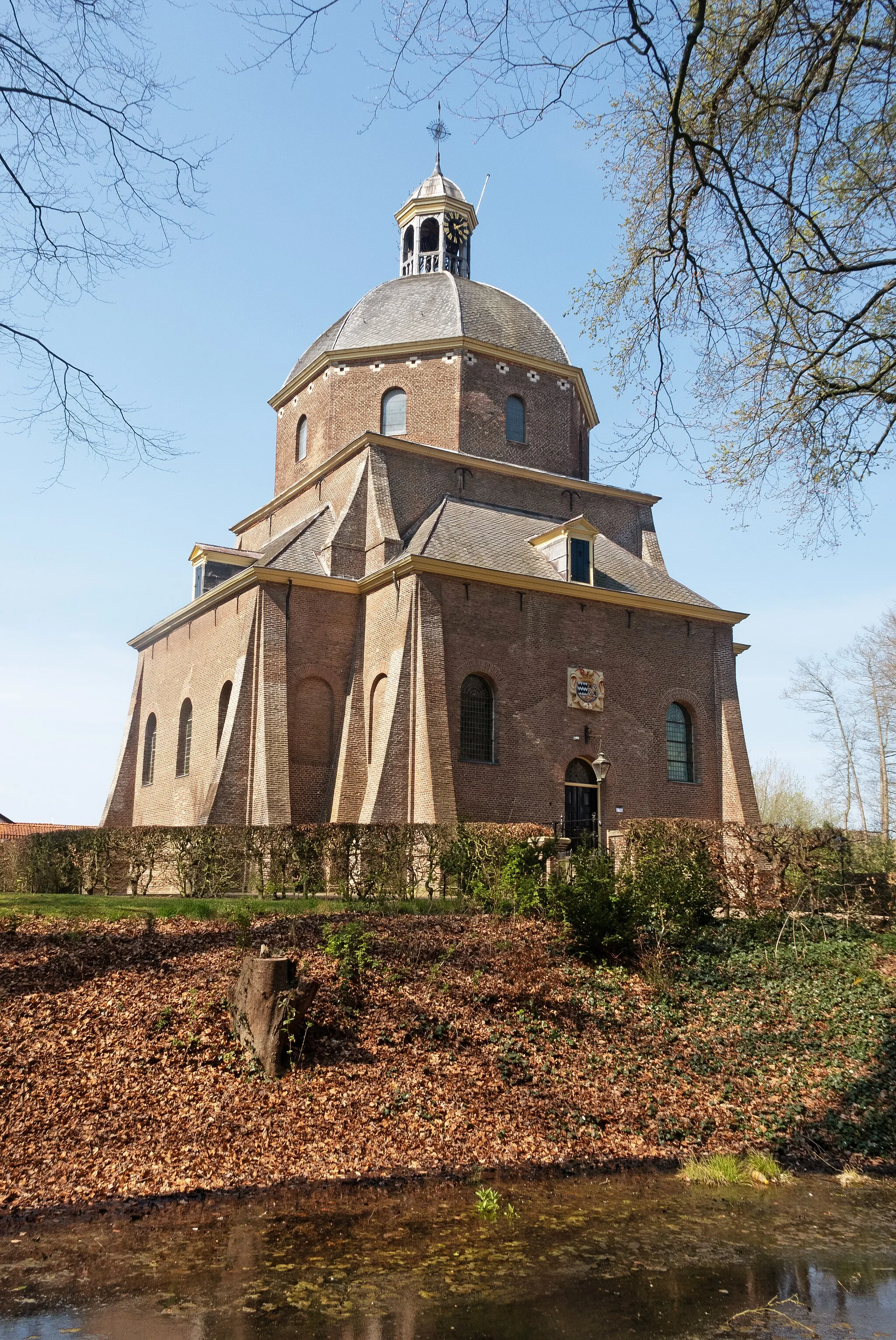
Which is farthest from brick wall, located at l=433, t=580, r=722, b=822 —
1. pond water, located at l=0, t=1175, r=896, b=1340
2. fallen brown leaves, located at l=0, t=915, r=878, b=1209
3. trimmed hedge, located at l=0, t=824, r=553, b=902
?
pond water, located at l=0, t=1175, r=896, b=1340

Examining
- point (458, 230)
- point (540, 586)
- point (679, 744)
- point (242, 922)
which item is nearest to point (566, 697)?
point (540, 586)

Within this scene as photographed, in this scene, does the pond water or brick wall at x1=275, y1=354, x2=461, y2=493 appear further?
brick wall at x1=275, y1=354, x2=461, y2=493

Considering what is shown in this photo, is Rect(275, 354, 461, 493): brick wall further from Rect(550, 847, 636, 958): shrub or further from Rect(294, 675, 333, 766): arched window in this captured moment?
Rect(550, 847, 636, 958): shrub

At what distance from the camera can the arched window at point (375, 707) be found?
23812 millimetres

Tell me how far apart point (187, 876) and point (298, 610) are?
31.4 feet

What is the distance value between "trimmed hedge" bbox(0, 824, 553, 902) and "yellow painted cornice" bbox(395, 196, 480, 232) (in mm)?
24648

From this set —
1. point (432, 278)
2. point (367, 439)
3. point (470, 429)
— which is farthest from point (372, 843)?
point (432, 278)

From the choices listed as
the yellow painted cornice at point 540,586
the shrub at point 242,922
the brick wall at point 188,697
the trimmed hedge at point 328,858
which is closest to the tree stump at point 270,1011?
the shrub at point 242,922

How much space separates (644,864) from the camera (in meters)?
15.3

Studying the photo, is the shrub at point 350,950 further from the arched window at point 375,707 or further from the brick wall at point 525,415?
the brick wall at point 525,415

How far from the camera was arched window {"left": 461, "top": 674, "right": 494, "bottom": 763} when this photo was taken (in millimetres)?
23266

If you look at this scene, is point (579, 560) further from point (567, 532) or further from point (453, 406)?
point (453, 406)

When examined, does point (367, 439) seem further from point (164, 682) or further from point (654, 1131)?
point (654, 1131)

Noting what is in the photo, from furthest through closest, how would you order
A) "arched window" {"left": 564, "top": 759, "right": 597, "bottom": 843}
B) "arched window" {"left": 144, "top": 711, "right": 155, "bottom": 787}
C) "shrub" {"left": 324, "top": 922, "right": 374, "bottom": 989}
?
"arched window" {"left": 144, "top": 711, "right": 155, "bottom": 787} → "arched window" {"left": 564, "top": 759, "right": 597, "bottom": 843} → "shrub" {"left": 324, "top": 922, "right": 374, "bottom": 989}
